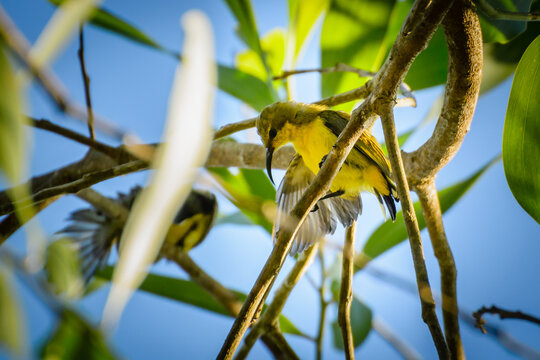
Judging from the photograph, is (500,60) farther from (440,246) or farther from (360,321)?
(360,321)

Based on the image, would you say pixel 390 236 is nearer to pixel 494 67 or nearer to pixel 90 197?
pixel 494 67

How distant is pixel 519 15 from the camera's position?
3.03 ft

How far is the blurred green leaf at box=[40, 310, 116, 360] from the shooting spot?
451 mm

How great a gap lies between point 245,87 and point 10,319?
1.89 m

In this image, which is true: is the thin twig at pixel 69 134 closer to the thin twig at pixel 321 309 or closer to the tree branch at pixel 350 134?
the tree branch at pixel 350 134

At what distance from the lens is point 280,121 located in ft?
6.57

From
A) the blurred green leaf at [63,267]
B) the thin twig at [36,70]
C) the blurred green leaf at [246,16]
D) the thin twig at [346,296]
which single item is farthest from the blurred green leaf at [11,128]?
the blurred green leaf at [246,16]

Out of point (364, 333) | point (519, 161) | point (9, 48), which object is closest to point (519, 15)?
point (519, 161)

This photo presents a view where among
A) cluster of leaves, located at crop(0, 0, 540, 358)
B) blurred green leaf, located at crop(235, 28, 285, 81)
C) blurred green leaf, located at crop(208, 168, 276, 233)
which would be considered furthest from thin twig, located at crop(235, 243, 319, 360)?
blurred green leaf, located at crop(235, 28, 285, 81)

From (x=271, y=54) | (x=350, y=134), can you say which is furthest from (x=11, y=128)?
(x=271, y=54)

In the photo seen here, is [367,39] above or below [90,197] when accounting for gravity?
above

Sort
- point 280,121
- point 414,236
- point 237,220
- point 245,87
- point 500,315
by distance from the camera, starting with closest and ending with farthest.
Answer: point 414,236
point 500,315
point 280,121
point 245,87
point 237,220

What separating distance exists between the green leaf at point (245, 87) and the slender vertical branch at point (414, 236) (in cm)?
134

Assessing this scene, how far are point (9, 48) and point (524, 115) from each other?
1.32 metres
